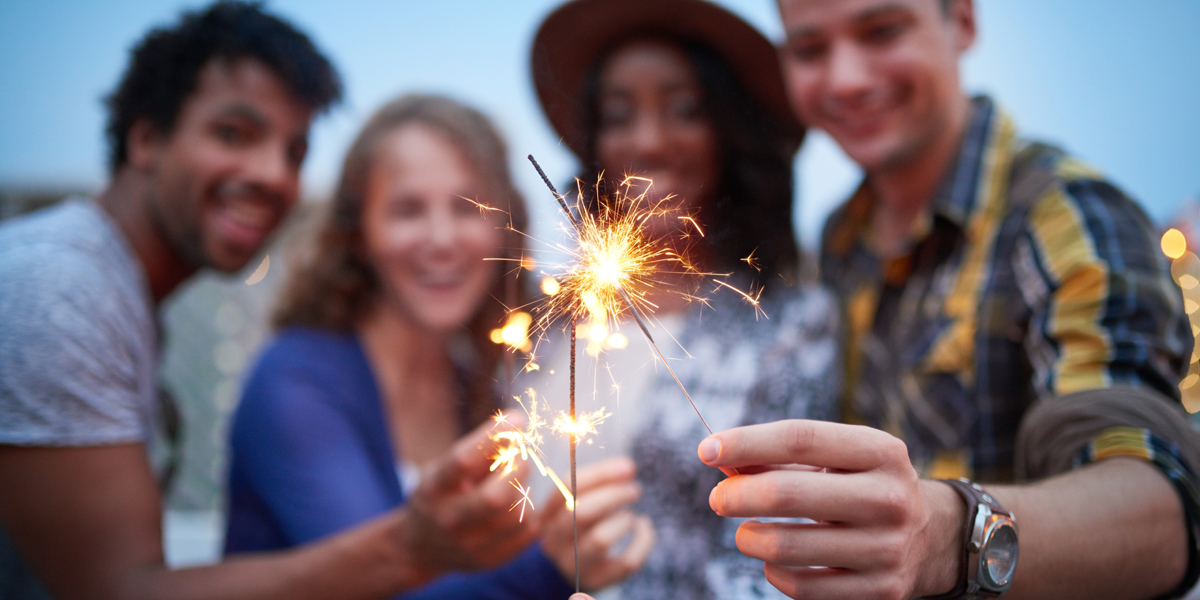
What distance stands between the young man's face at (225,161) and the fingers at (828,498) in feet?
3.41

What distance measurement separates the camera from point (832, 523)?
0.49 m

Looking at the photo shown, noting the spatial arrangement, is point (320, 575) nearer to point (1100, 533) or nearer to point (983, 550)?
point (983, 550)

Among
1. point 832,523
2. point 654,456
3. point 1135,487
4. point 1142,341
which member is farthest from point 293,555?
point 1142,341

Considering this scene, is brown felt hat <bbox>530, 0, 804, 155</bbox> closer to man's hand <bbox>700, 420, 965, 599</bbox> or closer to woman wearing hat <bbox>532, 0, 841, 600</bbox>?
woman wearing hat <bbox>532, 0, 841, 600</bbox>

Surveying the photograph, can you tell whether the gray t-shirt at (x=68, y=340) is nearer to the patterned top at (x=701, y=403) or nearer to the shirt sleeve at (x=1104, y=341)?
the patterned top at (x=701, y=403)

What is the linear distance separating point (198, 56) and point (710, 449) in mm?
1182

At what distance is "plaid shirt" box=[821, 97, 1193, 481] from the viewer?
75 cm

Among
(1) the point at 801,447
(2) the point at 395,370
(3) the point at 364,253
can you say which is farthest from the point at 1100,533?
(3) the point at 364,253

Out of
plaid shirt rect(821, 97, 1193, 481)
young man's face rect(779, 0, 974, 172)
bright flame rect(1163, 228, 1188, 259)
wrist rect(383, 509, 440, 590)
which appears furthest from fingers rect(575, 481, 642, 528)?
bright flame rect(1163, 228, 1188, 259)

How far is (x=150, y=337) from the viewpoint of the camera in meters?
1.00

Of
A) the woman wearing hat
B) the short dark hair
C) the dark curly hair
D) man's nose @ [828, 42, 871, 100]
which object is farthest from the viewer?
the short dark hair

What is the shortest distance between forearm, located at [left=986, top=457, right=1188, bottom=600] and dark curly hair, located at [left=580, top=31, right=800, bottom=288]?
1.24 feet

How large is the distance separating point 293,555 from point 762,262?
88 centimetres

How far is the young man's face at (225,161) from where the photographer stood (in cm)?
101
